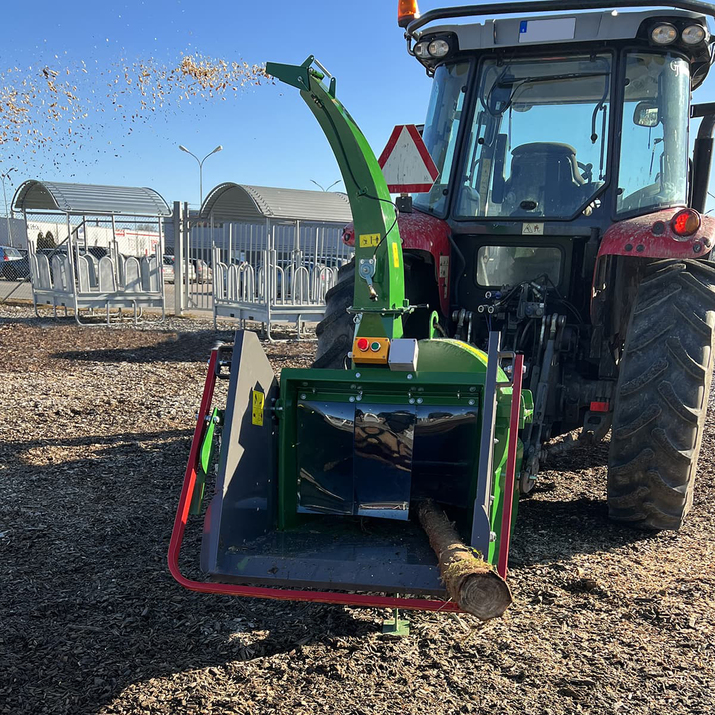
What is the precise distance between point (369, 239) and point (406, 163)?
453 mm

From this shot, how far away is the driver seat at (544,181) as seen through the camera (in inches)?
165

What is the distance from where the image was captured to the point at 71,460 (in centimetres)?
498

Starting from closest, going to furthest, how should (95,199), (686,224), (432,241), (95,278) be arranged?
(686,224) < (432,241) < (95,278) < (95,199)

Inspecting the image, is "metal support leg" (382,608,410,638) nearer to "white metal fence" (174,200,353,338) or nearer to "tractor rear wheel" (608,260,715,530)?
"tractor rear wheel" (608,260,715,530)

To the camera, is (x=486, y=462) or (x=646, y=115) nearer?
(x=486, y=462)

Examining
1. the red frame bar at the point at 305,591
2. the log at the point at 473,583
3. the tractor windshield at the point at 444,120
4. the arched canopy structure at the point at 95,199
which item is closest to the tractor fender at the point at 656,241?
the tractor windshield at the point at 444,120

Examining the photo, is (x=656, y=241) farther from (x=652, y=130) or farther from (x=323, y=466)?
(x=323, y=466)

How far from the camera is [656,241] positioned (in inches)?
141

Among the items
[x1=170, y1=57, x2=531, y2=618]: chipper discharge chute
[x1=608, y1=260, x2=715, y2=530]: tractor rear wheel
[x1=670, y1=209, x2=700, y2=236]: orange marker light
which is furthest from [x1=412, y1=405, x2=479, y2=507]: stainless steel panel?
[x1=670, y1=209, x2=700, y2=236]: orange marker light

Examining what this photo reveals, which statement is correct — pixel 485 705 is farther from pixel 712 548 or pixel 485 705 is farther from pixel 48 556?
pixel 48 556

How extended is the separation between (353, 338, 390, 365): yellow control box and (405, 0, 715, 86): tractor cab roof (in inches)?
87.9

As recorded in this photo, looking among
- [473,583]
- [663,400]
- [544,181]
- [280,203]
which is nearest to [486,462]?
[473,583]

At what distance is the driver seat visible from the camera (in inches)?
165

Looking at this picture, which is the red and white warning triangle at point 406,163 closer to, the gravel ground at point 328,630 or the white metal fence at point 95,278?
the gravel ground at point 328,630
